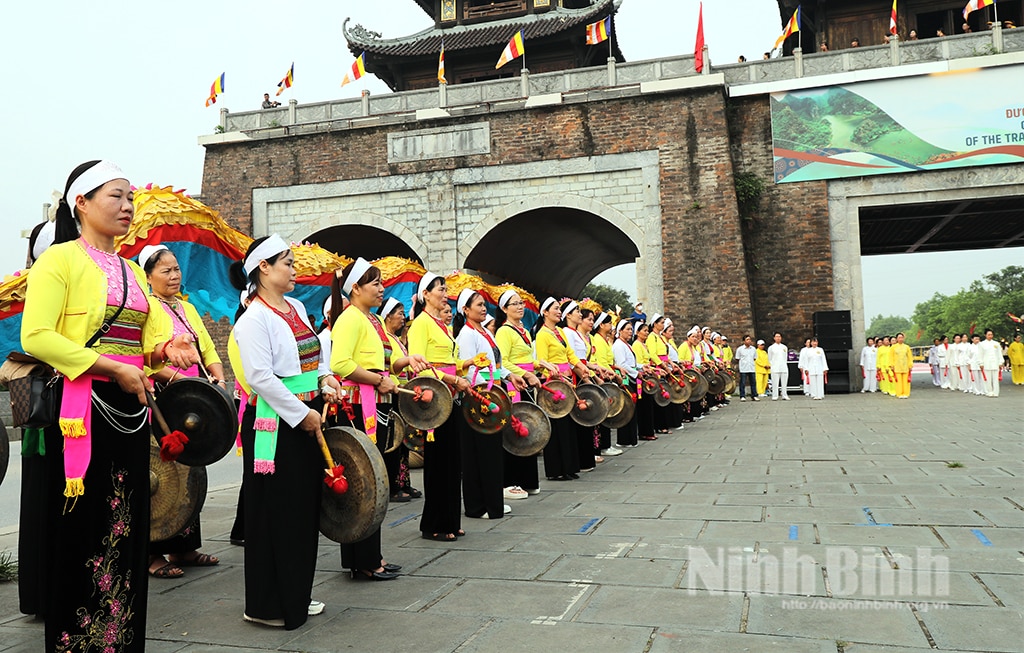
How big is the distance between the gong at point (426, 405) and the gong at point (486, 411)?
0.54m

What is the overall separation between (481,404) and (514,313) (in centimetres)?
157

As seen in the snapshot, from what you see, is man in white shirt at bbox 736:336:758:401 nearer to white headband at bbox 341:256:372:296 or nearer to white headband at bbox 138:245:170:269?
white headband at bbox 341:256:372:296

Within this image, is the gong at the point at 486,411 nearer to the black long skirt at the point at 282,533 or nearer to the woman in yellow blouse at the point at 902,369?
the black long skirt at the point at 282,533

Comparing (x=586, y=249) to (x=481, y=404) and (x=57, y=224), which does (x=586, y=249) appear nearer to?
(x=481, y=404)

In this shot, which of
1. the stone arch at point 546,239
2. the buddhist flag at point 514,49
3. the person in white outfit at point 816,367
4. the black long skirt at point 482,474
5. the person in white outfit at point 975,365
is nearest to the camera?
the black long skirt at point 482,474

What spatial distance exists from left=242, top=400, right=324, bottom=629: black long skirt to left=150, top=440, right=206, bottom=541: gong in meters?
0.61

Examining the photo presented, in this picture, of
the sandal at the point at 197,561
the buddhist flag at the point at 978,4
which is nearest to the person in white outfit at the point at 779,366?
the buddhist flag at the point at 978,4

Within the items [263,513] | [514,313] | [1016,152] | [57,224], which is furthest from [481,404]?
[1016,152]

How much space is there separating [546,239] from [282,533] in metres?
22.6

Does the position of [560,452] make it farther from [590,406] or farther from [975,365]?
[975,365]

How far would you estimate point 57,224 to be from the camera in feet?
10.1

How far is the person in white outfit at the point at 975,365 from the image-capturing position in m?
20.7

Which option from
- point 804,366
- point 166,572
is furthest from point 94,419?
point 804,366

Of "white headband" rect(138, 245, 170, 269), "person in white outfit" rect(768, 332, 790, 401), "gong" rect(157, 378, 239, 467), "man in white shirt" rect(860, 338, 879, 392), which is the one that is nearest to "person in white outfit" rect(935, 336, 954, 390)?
"man in white shirt" rect(860, 338, 879, 392)
